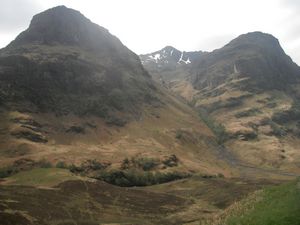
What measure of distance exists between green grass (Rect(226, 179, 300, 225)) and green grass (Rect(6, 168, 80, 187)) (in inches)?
3347

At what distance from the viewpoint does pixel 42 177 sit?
13475cm

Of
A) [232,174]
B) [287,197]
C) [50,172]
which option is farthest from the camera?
[232,174]

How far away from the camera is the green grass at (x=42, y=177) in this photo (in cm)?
12888

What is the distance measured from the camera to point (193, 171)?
180 meters

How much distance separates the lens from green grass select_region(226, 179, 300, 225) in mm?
40844

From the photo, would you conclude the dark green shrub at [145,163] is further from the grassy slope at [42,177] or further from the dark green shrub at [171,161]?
the grassy slope at [42,177]

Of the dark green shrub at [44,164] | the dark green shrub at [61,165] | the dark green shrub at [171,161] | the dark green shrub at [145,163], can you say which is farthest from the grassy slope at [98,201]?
the dark green shrub at [171,161]

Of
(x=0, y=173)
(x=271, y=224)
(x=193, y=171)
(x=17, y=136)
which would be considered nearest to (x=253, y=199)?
(x=271, y=224)

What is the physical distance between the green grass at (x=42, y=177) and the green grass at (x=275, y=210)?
85.0 meters

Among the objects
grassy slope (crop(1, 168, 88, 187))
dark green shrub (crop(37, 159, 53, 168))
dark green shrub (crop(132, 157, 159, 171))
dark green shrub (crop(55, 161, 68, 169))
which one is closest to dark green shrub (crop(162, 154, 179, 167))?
dark green shrub (crop(132, 157, 159, 171))

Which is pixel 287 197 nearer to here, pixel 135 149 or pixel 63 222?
pixel 63 222

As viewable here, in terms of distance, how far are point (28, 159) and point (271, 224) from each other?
126 metres

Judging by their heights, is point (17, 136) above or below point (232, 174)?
above

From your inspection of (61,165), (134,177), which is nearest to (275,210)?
(61,165)
